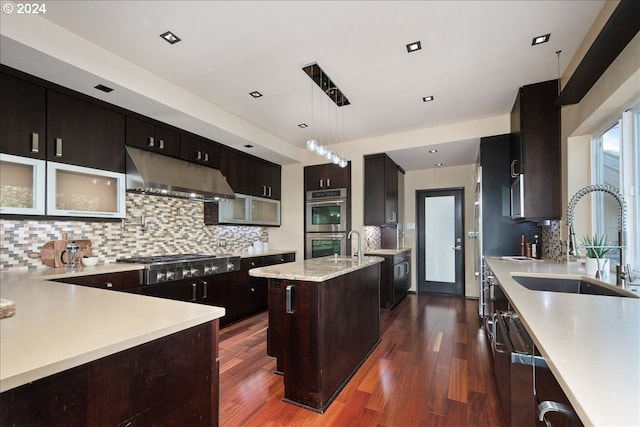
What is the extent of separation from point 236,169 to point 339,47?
2.60m

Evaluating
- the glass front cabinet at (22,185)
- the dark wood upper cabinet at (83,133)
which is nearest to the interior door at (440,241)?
the dark wood upper cabinet at (83,133)

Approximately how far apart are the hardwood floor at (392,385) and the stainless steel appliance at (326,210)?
73.9 inches

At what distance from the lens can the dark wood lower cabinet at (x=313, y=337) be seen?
81.4 inches

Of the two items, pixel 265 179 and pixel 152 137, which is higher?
pixel 152 137

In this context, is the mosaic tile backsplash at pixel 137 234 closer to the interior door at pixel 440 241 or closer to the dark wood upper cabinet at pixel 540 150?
the interior door at pixel 440 241

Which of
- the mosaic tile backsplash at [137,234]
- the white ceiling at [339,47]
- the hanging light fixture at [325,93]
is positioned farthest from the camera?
the hanging light fixture at [325,93]

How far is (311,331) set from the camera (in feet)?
6.84

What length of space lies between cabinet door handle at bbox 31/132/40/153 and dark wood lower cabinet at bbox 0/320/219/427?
2381 millimetres

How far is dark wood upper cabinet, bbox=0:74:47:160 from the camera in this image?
221 centimetres

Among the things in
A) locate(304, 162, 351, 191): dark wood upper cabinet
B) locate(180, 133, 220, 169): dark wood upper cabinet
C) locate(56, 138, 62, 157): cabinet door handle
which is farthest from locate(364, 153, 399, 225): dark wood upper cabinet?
locate(56, 138, 62, 157): cabinet door handle

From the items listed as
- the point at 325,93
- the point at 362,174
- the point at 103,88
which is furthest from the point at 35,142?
the point at 362,174

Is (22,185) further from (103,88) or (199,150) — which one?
(199,150)

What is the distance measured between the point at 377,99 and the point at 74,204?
10.3 ft

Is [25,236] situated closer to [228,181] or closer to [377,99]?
[228,181]
